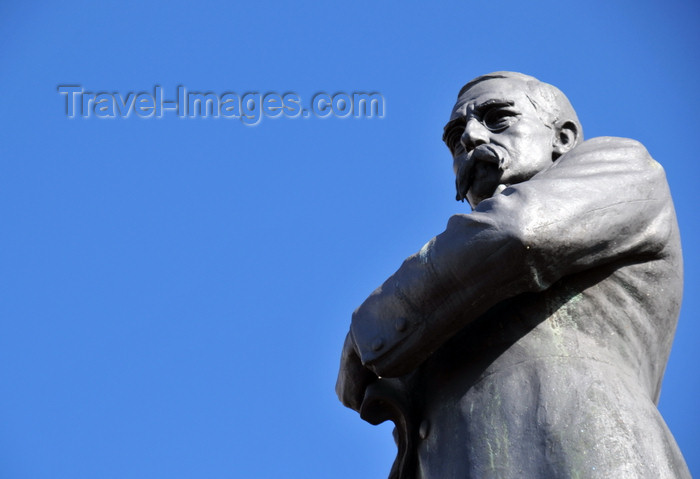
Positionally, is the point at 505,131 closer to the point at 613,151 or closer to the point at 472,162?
the point at 472,162

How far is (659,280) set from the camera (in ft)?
17.3

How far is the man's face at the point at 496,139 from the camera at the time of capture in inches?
226

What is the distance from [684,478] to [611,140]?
1.57 m

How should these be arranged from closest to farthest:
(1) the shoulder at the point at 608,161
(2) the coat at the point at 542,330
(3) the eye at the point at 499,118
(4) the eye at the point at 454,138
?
(2) the coat at the point at 542,330 < (1) the shoulder at the point at 608,161 < (3) the eye at the point at 499,118 < (4) the eye at the point at 454,138

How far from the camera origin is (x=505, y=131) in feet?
19.2

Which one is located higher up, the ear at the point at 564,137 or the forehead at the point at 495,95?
the forehead at the point at 495,95

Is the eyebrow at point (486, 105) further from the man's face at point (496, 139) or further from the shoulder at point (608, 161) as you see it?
the shoulder at point (608, 161)

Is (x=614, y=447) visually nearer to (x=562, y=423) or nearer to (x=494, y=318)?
(x=562, y=423)

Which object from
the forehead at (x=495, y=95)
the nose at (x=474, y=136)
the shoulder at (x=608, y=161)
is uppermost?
the forehead at (x=495, y=95)

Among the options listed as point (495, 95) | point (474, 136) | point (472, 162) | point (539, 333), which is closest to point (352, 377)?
point (539, 333)

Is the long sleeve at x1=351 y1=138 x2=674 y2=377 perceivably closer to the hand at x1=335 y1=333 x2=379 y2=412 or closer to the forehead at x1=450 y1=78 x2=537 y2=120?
the hand at x1=335 y1=333 x2=379 y2=412

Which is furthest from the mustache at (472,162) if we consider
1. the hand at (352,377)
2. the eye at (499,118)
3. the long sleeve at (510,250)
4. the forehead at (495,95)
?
the hand at (352,377)

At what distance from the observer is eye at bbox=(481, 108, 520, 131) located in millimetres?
5891

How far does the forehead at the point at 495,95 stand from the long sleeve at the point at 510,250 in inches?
30.8
